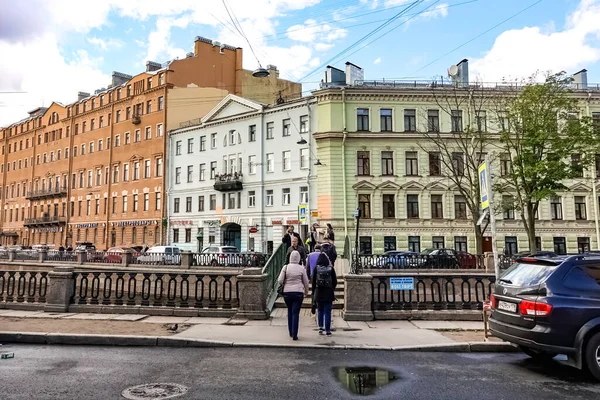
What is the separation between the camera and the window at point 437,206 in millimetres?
35688

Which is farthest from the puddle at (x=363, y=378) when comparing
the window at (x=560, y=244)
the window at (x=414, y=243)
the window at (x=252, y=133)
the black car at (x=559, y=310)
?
the window at (x=252, y=133)

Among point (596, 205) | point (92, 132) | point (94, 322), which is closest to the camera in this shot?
point (94, 322)

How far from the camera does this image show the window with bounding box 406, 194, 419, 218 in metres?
35.9

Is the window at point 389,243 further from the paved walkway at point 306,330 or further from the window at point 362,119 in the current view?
the paved walkway at point 306,330

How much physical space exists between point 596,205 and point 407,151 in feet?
49.6

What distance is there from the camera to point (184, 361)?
Result: 7.15m

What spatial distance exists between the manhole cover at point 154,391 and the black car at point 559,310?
15.6 ft

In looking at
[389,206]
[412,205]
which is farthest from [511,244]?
[389,206]

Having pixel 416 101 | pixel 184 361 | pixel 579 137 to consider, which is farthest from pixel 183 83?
pixel 184 361

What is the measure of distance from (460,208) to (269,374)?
3219 cm

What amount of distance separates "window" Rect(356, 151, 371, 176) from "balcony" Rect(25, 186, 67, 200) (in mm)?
41302

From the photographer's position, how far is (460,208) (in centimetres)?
3569

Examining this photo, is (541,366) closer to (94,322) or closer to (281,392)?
(281,392)

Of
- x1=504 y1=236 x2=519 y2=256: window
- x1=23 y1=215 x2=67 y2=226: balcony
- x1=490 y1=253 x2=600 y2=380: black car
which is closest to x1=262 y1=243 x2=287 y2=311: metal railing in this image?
x1=490 y1=253 x2=600 y2=380: black car
